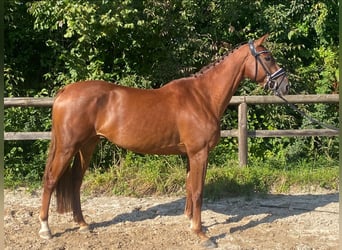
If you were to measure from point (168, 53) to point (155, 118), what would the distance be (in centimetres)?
408

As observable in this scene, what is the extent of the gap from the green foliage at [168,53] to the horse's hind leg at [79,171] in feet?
7.71

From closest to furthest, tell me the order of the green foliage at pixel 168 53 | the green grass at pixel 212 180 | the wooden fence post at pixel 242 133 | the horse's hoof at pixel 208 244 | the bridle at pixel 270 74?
1. the horse's hoof at pixel 208 244
2. the bridle at pixel 270 74
3. the green grass at pixel 212 180
4. the wooden fence post at pixel 242 133
5. the green foliage at pixel 168 53

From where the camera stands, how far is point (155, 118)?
4.60 m

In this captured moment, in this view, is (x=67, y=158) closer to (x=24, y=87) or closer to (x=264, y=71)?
(x=264, y=71)

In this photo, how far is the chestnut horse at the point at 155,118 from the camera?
4512mm

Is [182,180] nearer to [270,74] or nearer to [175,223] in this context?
[175,223]

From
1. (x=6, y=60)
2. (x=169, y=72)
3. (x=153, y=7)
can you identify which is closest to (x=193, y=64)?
(x=169, y=72)

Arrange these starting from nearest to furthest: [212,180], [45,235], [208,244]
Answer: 1. [208,244]
2. [45,235]
3. [212,180]

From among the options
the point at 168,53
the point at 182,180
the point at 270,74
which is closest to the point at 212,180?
the point at 182,180

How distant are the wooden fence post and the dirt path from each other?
3.19 ft

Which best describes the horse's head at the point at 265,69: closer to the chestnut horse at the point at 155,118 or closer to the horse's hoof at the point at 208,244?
the chestnut horse at the point at 155,118

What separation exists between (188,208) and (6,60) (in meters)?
5.42

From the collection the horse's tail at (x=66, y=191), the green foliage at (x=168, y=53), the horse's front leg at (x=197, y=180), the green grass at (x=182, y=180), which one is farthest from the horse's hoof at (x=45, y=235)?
the green foliage at (x=168, y=53)

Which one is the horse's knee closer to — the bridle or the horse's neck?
the horse's neck
